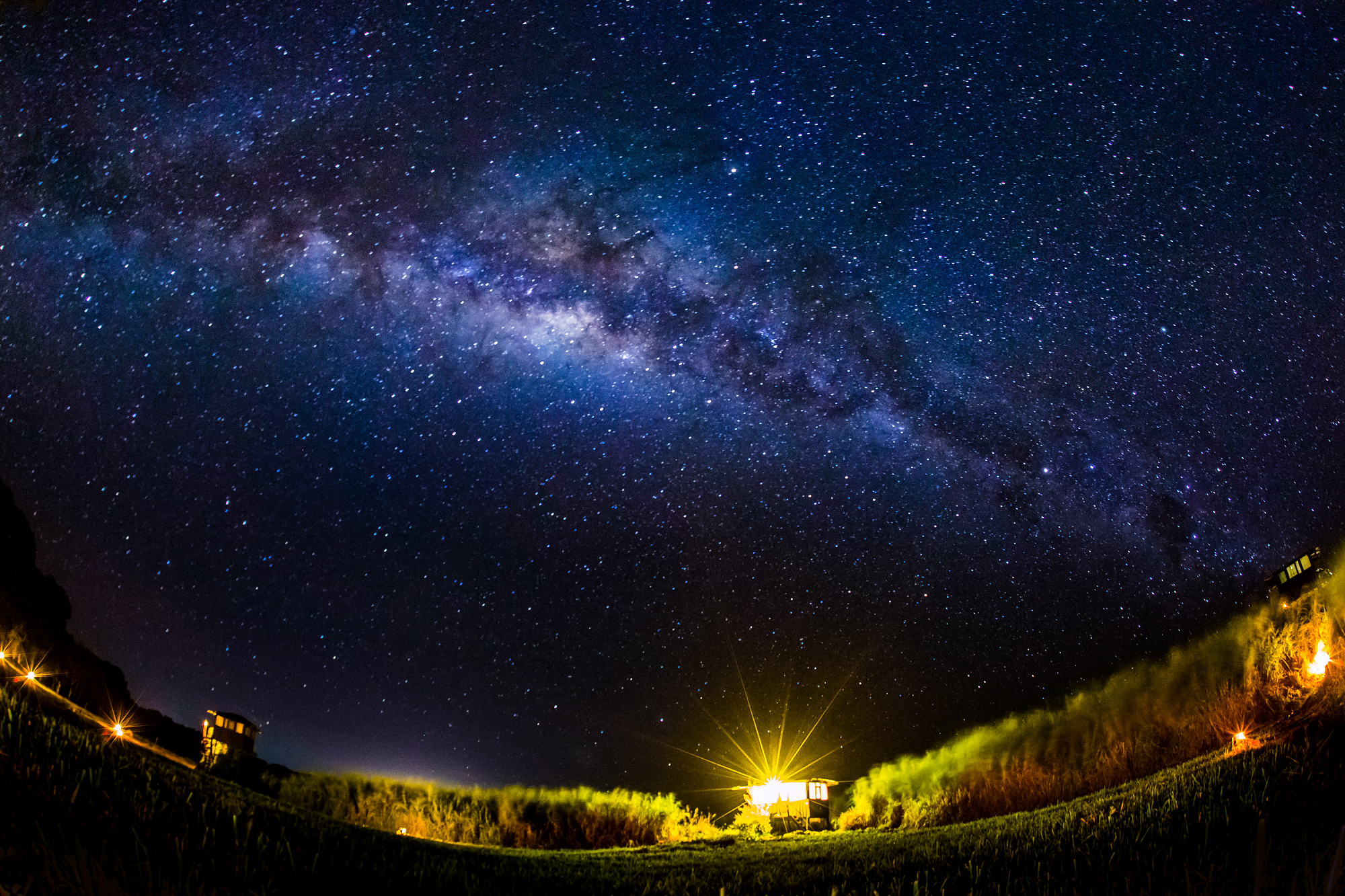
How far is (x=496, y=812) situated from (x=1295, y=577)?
94.2 ft

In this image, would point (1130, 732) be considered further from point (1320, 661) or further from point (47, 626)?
point (47, 626)

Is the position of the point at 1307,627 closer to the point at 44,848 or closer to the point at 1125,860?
the point at 1125,860

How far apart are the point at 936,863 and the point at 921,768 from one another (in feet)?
82.4

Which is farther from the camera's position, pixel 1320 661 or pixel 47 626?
pixel 47 626

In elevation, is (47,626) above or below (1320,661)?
below

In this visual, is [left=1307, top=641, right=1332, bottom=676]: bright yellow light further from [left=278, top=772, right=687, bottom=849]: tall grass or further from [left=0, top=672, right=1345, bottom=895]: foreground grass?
[left=278, top=772, right=687, bottom=849]: tall grass

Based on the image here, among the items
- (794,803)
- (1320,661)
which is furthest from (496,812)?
(1320,661)

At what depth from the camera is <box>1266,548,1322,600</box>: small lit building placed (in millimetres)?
24766

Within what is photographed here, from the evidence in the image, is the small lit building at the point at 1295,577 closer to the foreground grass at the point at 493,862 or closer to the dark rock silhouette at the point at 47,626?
the foreground grass at the point at 493,862

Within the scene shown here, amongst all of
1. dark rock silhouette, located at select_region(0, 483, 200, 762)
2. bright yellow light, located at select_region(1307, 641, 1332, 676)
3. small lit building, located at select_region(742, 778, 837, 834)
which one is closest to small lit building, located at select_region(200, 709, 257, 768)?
dark rock silhouette, located at select_region(0, 483, 200, 762)

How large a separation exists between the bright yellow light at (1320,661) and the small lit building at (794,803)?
1509 centimetres

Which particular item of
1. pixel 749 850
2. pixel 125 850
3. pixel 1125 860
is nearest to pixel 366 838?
pixel 125 850

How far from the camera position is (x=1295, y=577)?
25.5 m

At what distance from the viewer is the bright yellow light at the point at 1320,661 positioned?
17703 millimetres
